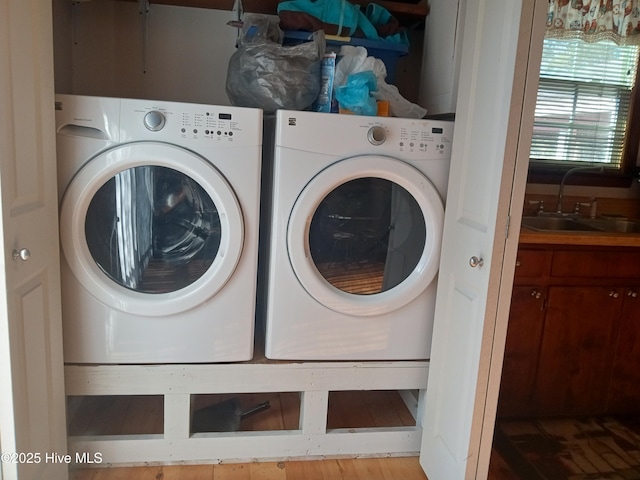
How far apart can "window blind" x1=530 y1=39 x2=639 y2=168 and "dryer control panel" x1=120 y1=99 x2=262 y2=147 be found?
57.8 inches

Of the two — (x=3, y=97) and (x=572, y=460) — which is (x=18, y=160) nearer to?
(x=3, y=97)

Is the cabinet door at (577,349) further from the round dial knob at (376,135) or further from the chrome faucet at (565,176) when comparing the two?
the round dial knob at (376,135)

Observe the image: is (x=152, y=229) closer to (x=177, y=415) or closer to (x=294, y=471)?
(x=177, y=415)

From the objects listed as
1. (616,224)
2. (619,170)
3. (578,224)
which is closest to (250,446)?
(578,224)

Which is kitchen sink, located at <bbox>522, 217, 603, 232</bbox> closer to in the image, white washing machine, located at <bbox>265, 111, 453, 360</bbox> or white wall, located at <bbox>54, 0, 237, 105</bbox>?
white washing machine, located at <bbox>265, 111, 453, 360</bbox>

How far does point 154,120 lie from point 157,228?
1.09 ft

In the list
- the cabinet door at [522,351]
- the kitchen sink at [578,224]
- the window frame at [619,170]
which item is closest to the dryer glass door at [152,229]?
the cabinet door at [522,351]

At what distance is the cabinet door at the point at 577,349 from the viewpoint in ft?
6.26

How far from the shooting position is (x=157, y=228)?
1592mm

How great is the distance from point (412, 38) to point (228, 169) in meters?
1.32

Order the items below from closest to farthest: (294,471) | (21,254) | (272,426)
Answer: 1. (21,254)
2. (294,471)
3. (272,426)

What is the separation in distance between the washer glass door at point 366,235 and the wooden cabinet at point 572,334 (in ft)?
1.36

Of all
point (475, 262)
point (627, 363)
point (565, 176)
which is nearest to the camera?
point (475, 262)

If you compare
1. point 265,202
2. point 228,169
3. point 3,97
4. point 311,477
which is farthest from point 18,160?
point 311,477
